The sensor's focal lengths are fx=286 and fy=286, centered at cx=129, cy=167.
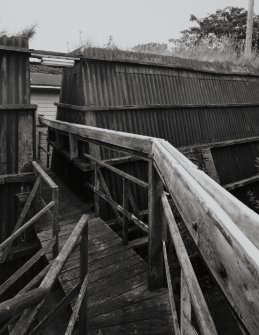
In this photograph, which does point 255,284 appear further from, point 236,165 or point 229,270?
point 236,165

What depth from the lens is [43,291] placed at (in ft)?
4.33

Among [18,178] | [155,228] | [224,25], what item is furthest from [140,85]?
[224,25]

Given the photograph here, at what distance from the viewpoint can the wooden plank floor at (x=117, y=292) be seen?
2.71 metres

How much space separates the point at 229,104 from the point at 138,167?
15.0ft

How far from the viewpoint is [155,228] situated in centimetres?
289

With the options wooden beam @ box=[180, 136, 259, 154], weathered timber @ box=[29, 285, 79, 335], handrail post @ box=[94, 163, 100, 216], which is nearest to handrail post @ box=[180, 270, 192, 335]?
weathered timber @ box=[29, 285, 79, 335]

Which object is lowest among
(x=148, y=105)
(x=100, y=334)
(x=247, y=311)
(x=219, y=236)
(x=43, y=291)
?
(x=100, y=334)

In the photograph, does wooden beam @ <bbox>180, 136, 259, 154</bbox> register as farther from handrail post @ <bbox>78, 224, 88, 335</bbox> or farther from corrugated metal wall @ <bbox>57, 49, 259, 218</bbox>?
handrail post @ <bbox>78, 224, 88, 335</bbox>

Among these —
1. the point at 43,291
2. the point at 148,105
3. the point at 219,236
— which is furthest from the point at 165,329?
the point at 148,105

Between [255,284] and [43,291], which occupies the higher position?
[255,284]

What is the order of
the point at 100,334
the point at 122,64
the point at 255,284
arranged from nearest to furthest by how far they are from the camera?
1. the point at 255,284
2. the point at 100,334
3. the point at 122,64

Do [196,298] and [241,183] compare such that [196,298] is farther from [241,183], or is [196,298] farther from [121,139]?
[241,183]

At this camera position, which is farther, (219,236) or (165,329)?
(165,329)

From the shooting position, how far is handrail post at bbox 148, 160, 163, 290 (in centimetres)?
281
